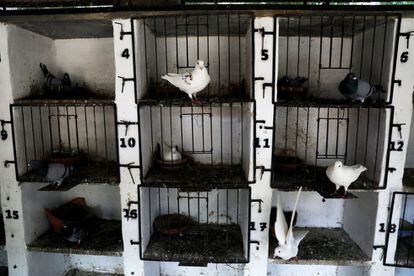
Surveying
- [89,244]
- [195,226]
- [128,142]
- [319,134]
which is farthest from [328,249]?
[89,244]

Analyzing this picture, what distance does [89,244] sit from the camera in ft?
6.91

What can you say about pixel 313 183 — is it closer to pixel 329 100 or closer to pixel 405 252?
pixel 329 100

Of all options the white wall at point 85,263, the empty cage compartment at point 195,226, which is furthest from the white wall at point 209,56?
the white wall at point 85,263

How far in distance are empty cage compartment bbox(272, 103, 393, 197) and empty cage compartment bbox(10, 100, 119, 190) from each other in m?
1.10

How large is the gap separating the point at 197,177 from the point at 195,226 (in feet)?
1.76

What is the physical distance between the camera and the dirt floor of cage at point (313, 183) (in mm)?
1816

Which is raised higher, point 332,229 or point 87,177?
point 87,177

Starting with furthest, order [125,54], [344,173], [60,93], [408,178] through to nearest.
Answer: [60,93] < [408,178] < [125,54] < [344,173]

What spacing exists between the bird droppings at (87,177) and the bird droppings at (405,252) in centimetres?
172

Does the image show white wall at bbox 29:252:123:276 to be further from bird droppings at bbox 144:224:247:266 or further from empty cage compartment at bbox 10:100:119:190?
empty cage compartment at bbox 10:100:119:190

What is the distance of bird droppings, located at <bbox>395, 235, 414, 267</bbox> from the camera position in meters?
1.94

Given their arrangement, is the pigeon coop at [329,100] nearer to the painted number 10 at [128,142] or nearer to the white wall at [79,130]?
the painted number 10 at [128,142]

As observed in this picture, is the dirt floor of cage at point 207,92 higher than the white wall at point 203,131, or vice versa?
the dirt floor of cage at point 207,92

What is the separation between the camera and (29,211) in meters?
2.10
